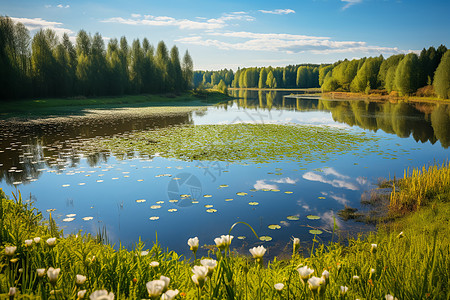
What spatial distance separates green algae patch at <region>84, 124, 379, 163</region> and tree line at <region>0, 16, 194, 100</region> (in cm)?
3118

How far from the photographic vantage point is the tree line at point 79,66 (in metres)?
39.0

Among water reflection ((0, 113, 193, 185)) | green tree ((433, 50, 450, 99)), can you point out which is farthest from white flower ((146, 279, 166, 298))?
green tree ((433, 50, 450, 99))

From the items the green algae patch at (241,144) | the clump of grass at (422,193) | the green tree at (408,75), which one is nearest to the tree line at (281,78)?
the green tree at (408,75)

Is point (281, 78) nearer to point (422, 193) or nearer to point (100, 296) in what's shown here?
point (422, 193)

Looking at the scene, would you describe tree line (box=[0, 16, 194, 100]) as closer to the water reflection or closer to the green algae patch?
the water reflection

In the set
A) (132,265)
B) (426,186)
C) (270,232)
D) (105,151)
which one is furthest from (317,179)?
(105,151)

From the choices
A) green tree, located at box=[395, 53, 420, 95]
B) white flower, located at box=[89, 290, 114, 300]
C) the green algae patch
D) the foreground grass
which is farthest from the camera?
green tree, located at box=[395, 53, 420, 95]

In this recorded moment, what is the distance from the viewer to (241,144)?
15.4 m

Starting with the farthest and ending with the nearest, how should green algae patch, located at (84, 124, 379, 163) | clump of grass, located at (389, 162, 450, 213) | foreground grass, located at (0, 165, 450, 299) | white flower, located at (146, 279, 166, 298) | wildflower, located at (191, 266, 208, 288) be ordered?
green algae patch, located at (84, 124, 379, 163) < clump of grass, located at (389, 162, 450, 213) < foreground grass, located at (0, 165, 450, 299) < wildflower, located at (191, 266, 208, 288) < white flower, located at (146, 279, 166, 298)

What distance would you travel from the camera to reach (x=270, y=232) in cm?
612

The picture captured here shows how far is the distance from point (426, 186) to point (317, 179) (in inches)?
121

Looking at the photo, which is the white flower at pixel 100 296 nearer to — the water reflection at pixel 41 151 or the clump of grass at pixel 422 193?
the clump of grass at pixel 422 193

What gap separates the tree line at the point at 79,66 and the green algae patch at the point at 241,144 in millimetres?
31184

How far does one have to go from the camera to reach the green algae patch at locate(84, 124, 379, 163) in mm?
12945
